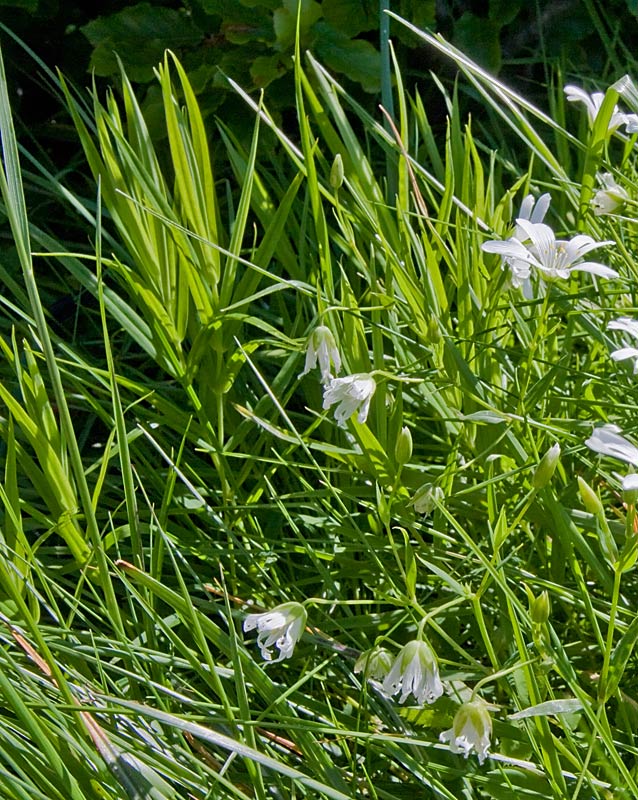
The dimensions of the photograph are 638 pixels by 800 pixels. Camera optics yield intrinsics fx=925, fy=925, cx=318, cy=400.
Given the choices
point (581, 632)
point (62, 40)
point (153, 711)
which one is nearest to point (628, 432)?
point (581, 632)

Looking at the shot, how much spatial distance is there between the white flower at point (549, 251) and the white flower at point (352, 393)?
15cm

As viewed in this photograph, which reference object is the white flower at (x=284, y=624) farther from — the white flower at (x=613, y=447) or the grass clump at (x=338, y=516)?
the white flower at (x=613, y=447)

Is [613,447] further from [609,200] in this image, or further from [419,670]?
[609,200]

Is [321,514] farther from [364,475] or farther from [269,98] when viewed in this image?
[269,98]

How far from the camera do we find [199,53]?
1.35 m

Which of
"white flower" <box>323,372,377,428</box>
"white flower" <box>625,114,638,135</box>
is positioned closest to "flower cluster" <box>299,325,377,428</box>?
"white flower" <box>323,372,377,428</box>

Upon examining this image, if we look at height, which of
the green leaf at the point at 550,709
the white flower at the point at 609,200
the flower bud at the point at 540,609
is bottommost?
the green leaf at the point at 550,709

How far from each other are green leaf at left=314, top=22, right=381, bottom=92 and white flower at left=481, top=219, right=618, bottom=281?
57cm

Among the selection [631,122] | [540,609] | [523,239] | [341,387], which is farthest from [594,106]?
[540,609]

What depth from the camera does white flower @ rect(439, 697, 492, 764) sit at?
63 centimetres

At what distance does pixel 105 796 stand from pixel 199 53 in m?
1.04

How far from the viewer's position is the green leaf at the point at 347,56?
1273 mm

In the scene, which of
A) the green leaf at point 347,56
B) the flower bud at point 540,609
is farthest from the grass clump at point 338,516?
the green leaf at point 347,56

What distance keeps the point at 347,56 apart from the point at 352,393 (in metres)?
0.72
